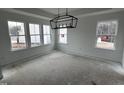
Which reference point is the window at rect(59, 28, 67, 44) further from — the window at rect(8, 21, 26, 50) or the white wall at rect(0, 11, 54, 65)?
the window at rect(8, 21, 26, 50)

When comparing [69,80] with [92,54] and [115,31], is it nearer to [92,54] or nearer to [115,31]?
[92,54]

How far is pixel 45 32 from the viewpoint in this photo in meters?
5.22

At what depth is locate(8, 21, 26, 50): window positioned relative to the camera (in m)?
3.47

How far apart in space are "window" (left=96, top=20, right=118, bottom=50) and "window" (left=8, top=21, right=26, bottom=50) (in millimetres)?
3800

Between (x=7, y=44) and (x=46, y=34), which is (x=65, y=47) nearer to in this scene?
(x=46, y=34)

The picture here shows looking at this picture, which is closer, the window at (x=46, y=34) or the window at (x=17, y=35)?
Result: the window at (x=17, y=35)

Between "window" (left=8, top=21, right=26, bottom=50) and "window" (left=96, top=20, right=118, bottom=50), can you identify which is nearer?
"window" (left=8, top=21, right=26, bottom=50)

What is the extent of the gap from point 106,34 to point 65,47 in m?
2.57

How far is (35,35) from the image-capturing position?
4559 mm

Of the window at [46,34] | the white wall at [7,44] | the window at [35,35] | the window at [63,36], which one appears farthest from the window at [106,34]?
the white wall at [7,44]

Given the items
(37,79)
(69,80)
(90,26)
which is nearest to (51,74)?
(37,79)

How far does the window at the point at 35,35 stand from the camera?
4312 millimetres

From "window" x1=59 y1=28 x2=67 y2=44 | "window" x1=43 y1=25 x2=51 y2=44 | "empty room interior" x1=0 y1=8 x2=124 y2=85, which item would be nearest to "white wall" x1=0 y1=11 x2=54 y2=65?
"empty room interior" x1=0 y1=8 x2=124 y2=85

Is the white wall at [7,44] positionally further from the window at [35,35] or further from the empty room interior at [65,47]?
the window at [35,35]
